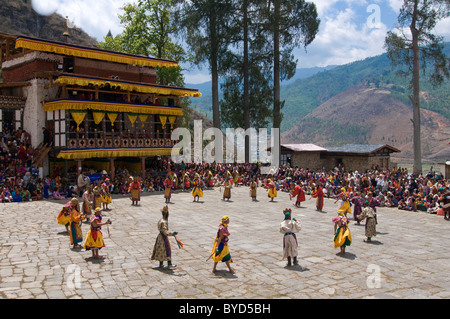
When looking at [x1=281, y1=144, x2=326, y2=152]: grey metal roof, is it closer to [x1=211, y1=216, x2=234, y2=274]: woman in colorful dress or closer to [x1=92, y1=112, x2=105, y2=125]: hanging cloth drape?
[x1=92, y1=112, x2=105, y2=125]: hanging cloth drape

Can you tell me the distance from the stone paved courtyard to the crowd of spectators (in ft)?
9.25

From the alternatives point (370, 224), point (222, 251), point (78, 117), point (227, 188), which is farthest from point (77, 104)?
point (370, 224)

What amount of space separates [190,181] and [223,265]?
15711mm

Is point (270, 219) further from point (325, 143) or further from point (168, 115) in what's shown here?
point (325, 143)

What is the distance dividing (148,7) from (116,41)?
15.1 feet

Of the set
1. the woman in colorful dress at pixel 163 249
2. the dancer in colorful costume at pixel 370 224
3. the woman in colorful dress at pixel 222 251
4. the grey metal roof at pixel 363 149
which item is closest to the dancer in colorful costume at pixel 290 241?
the woman in colorful dress at pixel 222 251

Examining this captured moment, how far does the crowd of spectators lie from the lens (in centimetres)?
1917

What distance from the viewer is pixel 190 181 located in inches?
1009

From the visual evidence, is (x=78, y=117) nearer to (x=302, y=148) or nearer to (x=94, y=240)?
(x=94, y=240)

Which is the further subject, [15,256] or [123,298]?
[15,256]

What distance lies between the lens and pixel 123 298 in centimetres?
762

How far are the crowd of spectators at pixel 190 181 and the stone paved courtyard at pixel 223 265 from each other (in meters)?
2.82

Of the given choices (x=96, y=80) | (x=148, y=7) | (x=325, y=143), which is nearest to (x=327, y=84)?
(x=325, y=143)

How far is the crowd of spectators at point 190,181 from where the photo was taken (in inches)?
755
